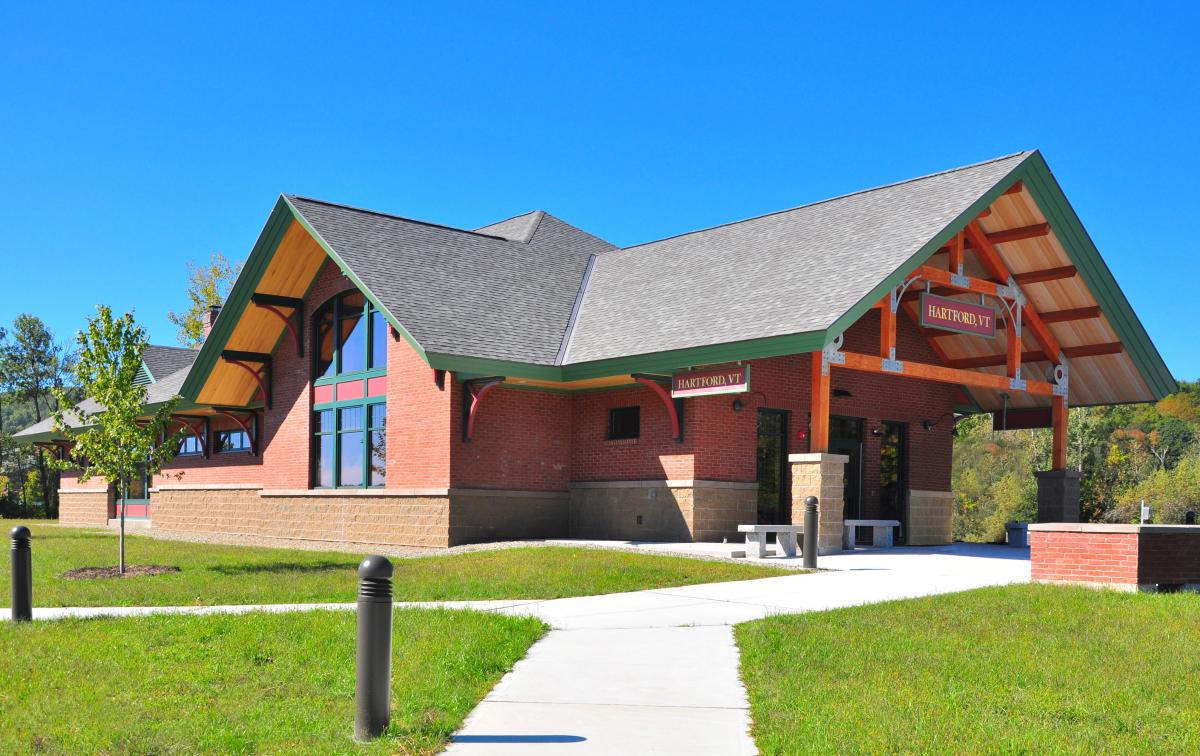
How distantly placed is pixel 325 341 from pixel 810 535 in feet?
44.4

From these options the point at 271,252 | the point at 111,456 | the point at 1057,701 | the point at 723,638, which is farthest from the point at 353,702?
the point at 271,252

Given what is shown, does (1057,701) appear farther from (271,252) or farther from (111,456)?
(271,252)

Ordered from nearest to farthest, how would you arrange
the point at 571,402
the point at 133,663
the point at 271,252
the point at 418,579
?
the point at 133,663 < the point at 418,579 < the point at 571,402 < the point at 271,252

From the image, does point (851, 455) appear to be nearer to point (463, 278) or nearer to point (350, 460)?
point (463, 278)

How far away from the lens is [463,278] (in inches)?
933

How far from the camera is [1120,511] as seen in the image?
3906 centimetres

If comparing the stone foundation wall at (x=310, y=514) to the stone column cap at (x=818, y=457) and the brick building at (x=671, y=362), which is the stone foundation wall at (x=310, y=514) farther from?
the stone column cap at (x=818, y=457)

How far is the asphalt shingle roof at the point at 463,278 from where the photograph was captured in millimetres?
20812

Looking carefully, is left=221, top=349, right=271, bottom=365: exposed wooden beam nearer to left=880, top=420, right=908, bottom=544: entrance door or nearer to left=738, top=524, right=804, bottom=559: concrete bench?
→ left=738, top=524, right=804, bottom=559: concrete bench

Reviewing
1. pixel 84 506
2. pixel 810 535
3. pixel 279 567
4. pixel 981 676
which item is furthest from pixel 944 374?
pixel 84 506

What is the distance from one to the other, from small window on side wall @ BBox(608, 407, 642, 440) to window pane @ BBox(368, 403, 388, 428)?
4.66 metres

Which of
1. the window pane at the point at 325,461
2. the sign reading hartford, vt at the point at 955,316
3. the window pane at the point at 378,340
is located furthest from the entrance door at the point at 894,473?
the window pane at the point at 325,461

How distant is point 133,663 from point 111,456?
32.8ft

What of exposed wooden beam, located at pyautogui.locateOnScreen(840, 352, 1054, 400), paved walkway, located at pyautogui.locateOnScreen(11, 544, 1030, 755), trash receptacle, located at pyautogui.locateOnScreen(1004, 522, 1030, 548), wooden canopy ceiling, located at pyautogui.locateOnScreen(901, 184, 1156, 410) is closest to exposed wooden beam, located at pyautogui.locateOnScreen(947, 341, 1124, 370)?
wooden canopy ceiling, located at pyautogui.locateOnScreen(901, 184, 1156, 410)
